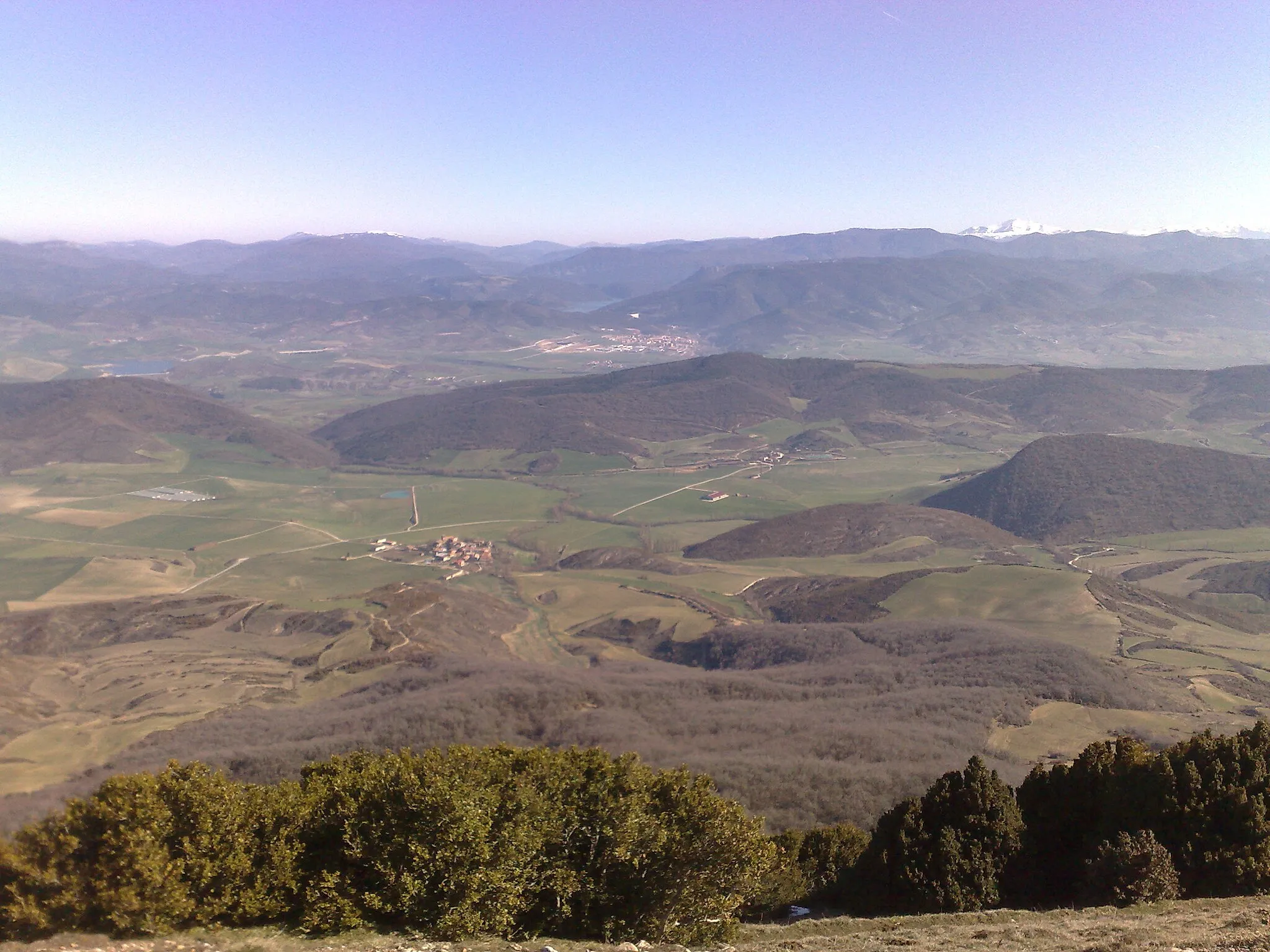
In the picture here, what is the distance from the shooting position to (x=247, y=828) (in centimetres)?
2367

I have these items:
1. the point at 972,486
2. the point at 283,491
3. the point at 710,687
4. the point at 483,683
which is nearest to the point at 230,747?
the point at 483,683

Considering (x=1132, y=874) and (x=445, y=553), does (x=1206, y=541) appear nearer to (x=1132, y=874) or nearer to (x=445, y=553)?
(x=445, y=553)

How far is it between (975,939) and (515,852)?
491 inches

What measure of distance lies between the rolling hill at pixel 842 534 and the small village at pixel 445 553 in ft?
100

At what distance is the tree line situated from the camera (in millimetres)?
21859

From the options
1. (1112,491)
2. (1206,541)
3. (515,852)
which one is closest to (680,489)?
(1112,491)

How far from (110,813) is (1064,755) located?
5344cm

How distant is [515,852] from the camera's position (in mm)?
23297

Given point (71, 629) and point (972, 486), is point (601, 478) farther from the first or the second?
point (71, 629)

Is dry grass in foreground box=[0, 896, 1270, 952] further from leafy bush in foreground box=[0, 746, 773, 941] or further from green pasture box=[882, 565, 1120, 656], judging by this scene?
green pasture box=[882, 565, 1120, 656]

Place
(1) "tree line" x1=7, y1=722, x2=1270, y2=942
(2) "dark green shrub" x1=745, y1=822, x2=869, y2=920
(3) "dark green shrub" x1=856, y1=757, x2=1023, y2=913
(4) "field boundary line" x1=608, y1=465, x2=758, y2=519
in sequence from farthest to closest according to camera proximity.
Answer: (4) "field boundary line" x1=608, y1=465, x2=758, y2=519
(2) "dark green shrub" x1=745, y1=822, x2=869, y2=920
(3) "dark green shrub" x1=856, y1=757, x2=1023, y2=913
(1) "tree line" x1=7, y1=722, x2=1270, y2=942

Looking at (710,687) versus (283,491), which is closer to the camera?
(710,687)

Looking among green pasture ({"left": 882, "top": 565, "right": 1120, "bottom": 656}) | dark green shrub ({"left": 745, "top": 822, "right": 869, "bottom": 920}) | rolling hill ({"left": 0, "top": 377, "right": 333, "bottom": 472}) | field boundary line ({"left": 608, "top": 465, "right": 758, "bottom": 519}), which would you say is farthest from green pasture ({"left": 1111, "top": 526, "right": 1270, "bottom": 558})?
rolling hill ({"left": 0, "top": 377, "right": 333, "bottom": 472})

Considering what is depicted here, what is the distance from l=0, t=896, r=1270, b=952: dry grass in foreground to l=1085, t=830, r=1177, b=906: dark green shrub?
Answer: 0.66m
